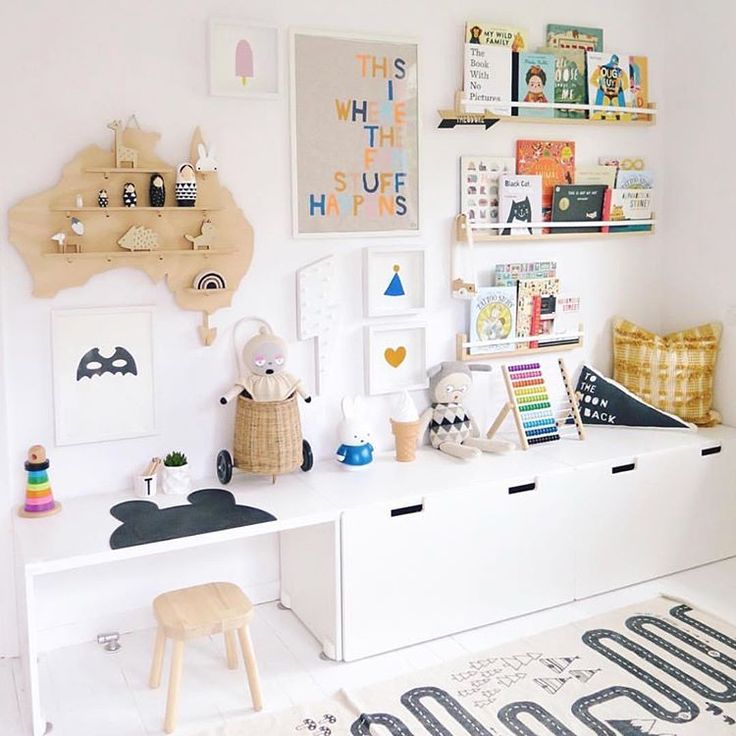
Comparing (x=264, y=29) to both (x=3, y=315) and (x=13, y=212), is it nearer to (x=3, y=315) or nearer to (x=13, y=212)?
(x=13, y=212)

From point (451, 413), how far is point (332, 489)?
610mm

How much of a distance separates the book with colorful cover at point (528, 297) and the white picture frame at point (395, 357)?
0.40m

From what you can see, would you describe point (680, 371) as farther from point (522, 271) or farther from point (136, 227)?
point (136, 227)

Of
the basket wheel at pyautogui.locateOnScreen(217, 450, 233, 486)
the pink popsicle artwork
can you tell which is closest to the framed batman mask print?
the basket wheel at pyautogui.locateOnScreen(217, 450, 233, 486)

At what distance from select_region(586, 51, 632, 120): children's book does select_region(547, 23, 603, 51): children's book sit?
3 centimetres

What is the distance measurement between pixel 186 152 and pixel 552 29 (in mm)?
1445

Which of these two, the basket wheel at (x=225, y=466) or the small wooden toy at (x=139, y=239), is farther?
the basket wheel at (x=225, y=466)

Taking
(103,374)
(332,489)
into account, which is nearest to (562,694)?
(332,489)

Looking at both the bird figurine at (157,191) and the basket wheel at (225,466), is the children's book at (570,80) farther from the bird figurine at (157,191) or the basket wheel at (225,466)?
the basket wheel at (225,466)

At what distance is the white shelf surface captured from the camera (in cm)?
239

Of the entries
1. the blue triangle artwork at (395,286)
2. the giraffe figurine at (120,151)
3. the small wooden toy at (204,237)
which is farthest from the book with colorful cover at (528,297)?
the giraffe figurine at (120,151)

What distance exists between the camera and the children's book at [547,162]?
3312 millimetres

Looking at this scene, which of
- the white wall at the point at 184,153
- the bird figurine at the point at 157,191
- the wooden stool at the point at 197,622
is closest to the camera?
the wooden stool at the point at 197,622

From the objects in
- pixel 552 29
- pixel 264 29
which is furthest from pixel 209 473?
pixel 552 29
